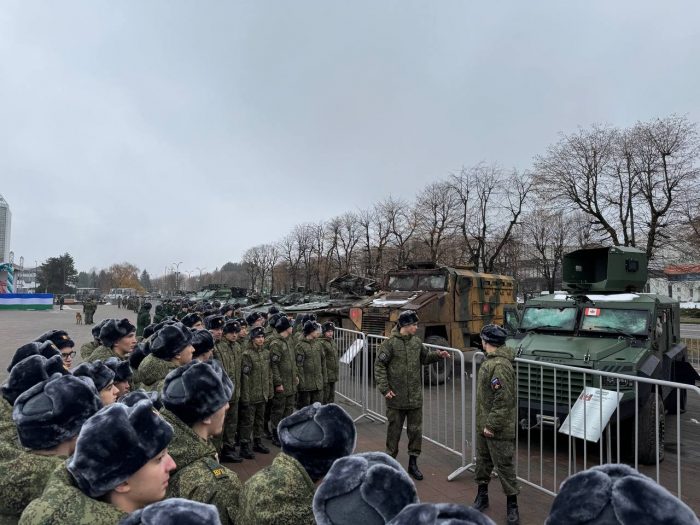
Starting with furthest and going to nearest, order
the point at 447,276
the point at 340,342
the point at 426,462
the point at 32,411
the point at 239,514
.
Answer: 1. the point at 447,276
2. the point at 340,342
3. the point at 426,462
4. the point at 32,411
5. the point at 239,514

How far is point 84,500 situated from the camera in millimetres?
1740

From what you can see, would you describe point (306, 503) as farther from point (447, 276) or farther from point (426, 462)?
point (447, 276)

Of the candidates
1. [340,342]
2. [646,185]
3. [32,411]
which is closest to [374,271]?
[646,185]

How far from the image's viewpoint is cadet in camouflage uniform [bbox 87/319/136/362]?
5.43 metres

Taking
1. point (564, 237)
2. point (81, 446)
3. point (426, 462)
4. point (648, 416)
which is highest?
point (564, 237)

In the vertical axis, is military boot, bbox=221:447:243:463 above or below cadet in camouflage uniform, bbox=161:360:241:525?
below

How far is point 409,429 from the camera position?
208 inches

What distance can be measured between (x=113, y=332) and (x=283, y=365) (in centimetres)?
217

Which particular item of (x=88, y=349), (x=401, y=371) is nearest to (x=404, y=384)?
(x=401, y=371)

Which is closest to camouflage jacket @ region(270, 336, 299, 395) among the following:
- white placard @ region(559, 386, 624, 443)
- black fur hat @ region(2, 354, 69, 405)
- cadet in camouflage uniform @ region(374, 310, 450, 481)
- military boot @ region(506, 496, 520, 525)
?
cadet in camouflage uniform @ region(374, 310, 450, 481)

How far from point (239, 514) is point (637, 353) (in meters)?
5.56

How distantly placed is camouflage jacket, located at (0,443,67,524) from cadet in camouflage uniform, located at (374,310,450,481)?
3.47 meters

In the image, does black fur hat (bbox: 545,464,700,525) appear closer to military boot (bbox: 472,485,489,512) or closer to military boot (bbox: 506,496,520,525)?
military boot (bbox: 506,496,520,525)

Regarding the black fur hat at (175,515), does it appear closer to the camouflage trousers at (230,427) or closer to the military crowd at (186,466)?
the military crowd at (186,466)
